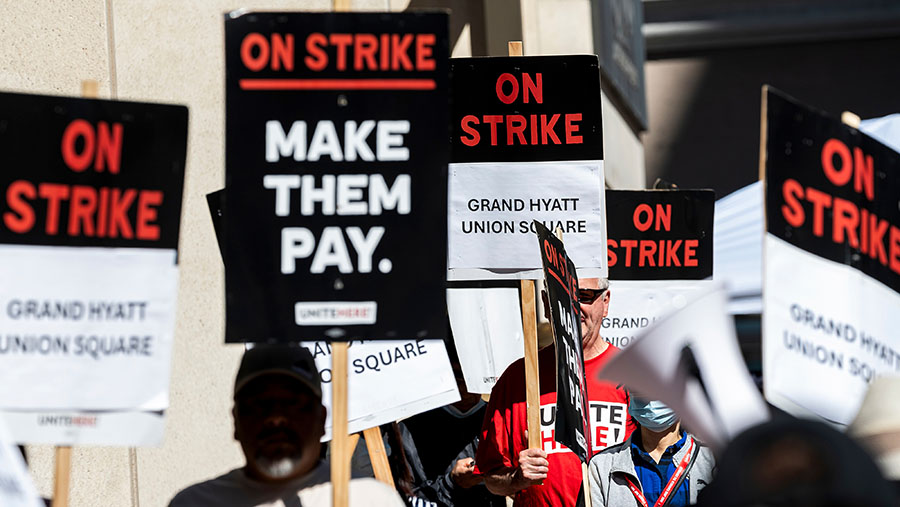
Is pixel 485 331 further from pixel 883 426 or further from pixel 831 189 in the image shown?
pixel 883 426

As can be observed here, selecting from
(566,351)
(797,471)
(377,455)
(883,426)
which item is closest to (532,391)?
(566,351)

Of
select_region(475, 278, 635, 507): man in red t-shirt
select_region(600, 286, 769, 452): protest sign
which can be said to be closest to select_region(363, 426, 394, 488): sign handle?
select_region(475, 278, 635, 507): man in red t-shirt

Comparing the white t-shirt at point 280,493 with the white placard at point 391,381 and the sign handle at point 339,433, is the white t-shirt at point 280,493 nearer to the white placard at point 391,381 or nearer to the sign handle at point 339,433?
the sign handle at point 339,433

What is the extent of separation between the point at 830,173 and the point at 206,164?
413 cm

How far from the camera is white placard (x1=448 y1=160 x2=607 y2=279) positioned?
5.71 meters

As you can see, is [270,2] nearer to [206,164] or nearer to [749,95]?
[206,164]

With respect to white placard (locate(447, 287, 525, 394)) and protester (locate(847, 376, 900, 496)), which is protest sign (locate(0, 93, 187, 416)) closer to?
protester (locate(847, 376, 900, 496))

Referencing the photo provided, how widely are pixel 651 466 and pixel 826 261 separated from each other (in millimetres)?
1672

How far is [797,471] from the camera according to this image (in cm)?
222

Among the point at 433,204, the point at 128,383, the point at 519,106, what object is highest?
the point at 519,106

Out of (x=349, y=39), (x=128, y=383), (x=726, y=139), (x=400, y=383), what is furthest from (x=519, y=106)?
(x=726, y=139)

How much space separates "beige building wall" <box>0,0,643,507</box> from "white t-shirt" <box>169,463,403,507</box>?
2587 millimetres

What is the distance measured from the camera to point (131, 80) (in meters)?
7.13

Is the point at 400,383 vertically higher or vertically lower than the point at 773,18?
lower
